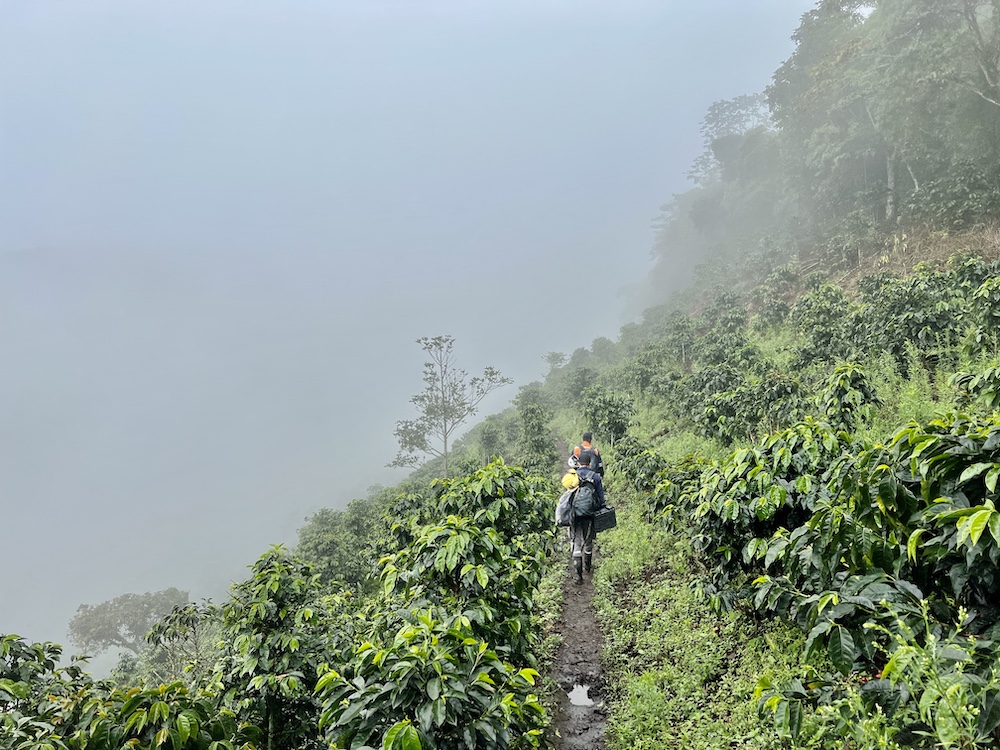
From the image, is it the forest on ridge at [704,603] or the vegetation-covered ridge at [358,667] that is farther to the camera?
the vegetation-covered ridge at [358,667]

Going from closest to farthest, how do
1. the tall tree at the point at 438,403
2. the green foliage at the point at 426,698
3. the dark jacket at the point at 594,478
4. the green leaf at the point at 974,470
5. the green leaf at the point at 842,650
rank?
the green leaf at the point at 974,470 → the green leaf at the point at 842,650 → the green foliage at the point at 426,698 → the dark jacket at the point at 594,478 → the tall tree at the point at 438,403

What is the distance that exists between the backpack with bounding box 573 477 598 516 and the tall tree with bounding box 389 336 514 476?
21.5 m

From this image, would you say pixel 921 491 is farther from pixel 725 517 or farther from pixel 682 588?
pixel 682 588

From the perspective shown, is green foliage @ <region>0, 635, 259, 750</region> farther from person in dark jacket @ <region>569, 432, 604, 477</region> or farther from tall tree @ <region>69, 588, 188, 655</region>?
tall tree @ <region>69, 588, 188, 655</region>

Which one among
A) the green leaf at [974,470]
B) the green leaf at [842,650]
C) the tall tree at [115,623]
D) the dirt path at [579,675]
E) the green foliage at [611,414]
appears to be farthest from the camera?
the tall tree at [115,623]

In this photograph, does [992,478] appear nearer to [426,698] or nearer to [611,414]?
[426,698]

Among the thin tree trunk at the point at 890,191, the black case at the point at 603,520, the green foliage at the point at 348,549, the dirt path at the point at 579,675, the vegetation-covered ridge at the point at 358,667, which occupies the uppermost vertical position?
the thin tree trunk at the point at 890,191

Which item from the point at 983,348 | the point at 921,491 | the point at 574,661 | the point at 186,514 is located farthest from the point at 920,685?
the point at 186,514

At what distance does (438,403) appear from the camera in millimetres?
30219

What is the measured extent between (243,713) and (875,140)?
38888 mm

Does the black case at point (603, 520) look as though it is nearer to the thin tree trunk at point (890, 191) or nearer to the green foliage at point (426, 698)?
the green foliage at point (426, 698)

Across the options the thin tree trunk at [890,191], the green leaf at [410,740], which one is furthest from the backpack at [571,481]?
the thin tree trunk at [890,191]

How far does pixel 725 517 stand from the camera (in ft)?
14.3

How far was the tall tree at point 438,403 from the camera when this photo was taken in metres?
29.7
